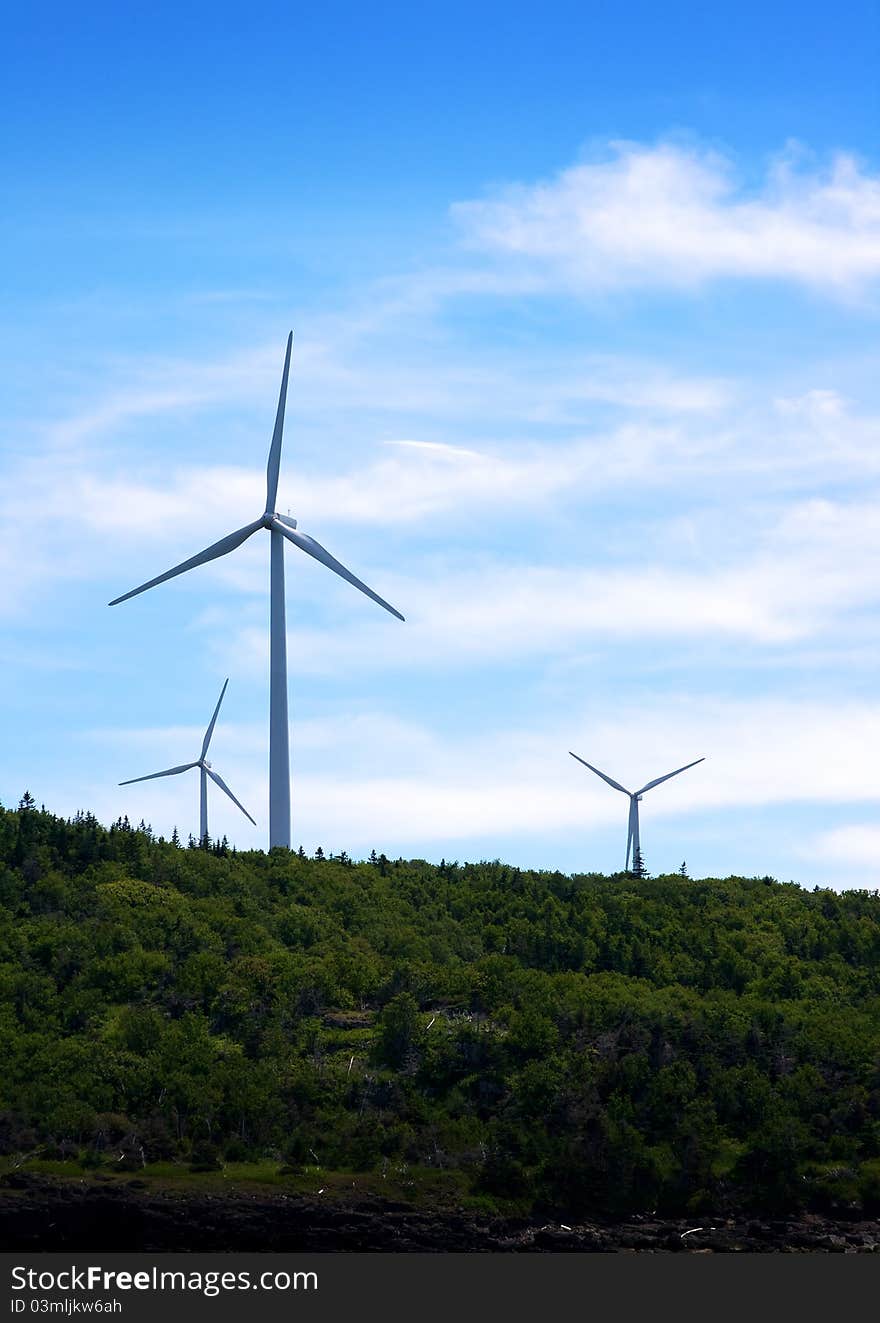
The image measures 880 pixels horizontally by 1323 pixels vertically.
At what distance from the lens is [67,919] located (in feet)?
592

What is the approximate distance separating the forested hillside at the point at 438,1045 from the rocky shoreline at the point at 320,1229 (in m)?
4.48

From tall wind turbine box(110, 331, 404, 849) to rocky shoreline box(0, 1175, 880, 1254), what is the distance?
49.3 meters

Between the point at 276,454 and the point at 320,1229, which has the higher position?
the point at 276,454

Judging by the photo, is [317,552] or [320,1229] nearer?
[320,1229]

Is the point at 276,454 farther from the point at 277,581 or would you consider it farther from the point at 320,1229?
the point at 320,1229

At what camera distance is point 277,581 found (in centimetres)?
17875

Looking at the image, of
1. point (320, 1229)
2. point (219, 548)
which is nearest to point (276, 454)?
point (219, 548)

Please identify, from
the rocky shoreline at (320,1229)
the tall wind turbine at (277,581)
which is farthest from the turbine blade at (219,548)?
the rocky shoreline at (320,1229)

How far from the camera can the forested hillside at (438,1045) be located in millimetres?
141125

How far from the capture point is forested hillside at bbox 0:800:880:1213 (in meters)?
141

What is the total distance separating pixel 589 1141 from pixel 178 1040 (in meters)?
32.7

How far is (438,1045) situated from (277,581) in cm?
4425
